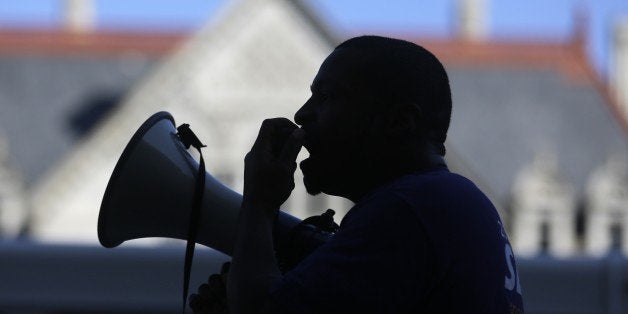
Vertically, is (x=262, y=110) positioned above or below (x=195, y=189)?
above

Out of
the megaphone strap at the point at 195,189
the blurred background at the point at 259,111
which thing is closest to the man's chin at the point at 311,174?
the megaphone strap at the point at 195,189

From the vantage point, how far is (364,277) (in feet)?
9.70

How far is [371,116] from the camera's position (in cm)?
315

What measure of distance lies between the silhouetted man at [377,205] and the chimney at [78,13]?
1749 inches

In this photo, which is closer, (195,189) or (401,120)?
(401,120)

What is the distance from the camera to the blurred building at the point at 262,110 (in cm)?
3481

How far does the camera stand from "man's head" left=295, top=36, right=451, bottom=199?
3145 mm

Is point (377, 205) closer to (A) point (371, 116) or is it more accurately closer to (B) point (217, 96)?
(A) point (371, 116)

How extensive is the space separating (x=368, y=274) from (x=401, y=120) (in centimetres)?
32

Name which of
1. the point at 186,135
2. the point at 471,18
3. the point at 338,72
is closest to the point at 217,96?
the point at 471,18

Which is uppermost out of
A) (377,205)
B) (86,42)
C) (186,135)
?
(86,42)

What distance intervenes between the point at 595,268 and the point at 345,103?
542cm

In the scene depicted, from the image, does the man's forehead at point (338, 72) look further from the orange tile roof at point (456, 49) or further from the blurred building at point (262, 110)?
the orange tile roof at point (456, 49)

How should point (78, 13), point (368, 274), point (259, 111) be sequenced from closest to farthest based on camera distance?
1. point (368, 274)
2. point (259, 111)
3. point (78, 13)
